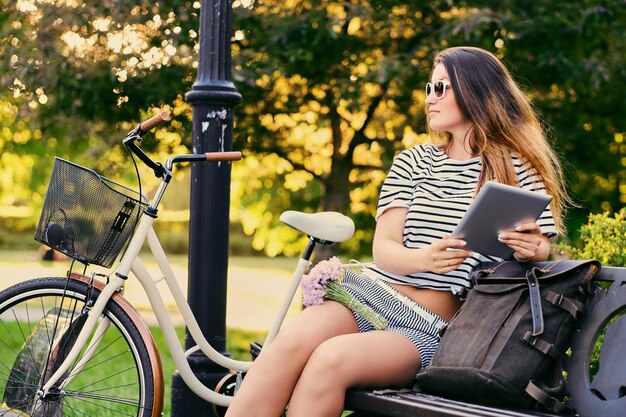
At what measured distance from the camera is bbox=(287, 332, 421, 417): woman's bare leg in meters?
2.93

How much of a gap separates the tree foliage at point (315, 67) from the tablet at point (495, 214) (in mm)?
3572

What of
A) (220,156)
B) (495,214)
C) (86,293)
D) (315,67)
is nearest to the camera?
(495,214)

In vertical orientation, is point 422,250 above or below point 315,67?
below

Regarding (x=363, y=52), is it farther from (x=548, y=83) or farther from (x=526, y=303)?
(x=526, y=303)

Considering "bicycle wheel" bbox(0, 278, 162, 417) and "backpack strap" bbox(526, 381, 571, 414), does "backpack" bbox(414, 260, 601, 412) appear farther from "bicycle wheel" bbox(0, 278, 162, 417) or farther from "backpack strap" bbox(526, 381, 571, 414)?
"bicycle wheel" bbox(0, 278, 162, 417)

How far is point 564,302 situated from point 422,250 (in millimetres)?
502

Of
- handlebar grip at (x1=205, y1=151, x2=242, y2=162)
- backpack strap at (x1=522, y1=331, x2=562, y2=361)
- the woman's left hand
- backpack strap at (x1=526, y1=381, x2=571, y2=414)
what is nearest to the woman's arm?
the woman's left hand

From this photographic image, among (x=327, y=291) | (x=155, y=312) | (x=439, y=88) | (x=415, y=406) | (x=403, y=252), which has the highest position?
(x=439, y=88)

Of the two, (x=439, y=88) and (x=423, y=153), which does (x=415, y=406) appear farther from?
(x=439, y=88)

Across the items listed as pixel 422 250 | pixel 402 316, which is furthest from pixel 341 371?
pixel 422 250

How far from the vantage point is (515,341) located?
2.81 meters

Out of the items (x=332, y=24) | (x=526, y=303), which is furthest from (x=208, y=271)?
(x=332, y=24)

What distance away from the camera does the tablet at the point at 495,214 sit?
2873mm

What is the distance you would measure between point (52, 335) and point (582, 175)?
17.5ft
